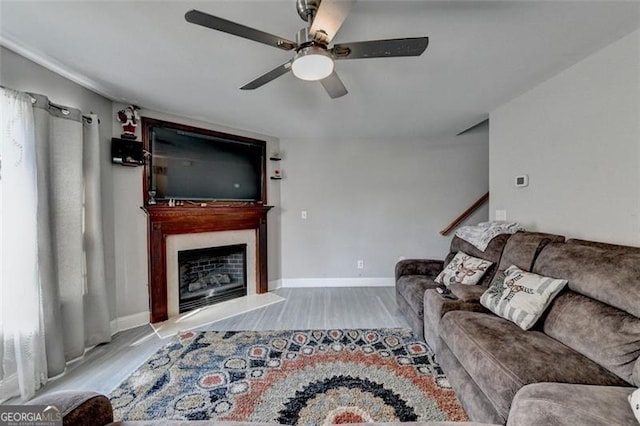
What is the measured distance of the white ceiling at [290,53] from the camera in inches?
54.2

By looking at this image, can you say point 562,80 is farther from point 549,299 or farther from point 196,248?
point 196,248

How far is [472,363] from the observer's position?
136 cm

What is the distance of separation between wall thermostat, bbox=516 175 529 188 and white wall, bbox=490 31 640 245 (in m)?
0.04

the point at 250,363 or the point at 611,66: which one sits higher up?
the point at 611,66

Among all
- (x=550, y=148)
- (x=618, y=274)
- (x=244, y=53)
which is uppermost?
(x=244, y=53)

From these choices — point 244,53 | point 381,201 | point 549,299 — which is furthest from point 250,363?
point 381,201

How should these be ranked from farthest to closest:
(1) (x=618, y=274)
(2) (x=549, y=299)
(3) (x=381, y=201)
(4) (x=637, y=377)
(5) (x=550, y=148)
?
1. (3) (x=381, y=201)
2. (5) (x=550, y=148)
3. (2) (x=549, y=299)
4. (1) (x=618, y=274)
5. (4) (x=637, y=377)

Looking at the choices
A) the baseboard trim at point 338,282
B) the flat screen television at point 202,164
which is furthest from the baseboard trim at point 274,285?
the flat screen television at point 202,164

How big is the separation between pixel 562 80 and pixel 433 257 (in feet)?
8.59

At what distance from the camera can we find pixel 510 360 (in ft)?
4.04

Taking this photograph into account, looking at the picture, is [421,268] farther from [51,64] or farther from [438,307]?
[51,64]

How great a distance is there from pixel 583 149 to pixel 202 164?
3506 millimetres

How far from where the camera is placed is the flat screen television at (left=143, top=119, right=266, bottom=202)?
2.78m

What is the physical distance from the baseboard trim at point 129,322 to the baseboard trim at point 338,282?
1767mm
